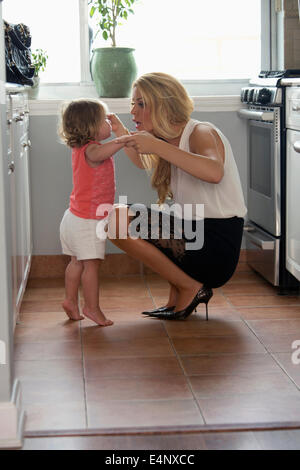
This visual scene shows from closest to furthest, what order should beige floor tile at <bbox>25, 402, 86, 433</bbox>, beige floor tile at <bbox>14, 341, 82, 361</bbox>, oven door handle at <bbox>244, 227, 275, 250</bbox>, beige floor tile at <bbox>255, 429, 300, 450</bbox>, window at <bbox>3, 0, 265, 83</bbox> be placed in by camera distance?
beige floor tile at <bbox>255, 429, 300, 450</bbox> → beige floor tile at <bbox>25, 402, 86, 433</bbox> → beige floor tile at <bbox>14, 341, 82, 361</bbox> → oven door handle at <bbox>244, 227, 275, 250</bbox> → window at <bbox>3, 0, 265, 83</bbox>

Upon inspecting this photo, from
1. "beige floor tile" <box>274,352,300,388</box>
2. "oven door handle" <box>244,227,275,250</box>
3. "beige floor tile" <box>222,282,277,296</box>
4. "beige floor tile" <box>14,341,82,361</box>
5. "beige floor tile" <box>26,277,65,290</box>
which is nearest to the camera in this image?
"beige floor tile" <box>274,352,300,388</box>

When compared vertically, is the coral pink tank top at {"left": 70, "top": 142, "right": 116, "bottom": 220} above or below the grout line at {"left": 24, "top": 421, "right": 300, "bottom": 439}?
above

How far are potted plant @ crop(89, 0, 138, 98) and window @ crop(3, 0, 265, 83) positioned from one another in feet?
0.72

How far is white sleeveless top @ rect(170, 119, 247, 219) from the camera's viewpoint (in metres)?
2.99

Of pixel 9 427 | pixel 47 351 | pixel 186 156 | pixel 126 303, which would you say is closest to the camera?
pixel 9 427

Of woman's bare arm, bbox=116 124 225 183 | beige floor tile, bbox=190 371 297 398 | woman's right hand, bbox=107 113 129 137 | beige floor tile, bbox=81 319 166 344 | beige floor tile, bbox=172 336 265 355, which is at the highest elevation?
woman's right hand, bbox=107 113 129 137

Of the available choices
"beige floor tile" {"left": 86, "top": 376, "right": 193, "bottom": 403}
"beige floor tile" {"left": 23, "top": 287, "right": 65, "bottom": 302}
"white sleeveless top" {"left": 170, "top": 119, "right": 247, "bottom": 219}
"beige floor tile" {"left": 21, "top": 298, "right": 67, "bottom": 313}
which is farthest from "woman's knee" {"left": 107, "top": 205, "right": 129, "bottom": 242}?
"beige floor tile" {"left": 86, "top": 376, "right": 193, "bottom": 403}

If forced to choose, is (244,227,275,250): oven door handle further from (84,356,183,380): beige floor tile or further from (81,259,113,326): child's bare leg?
(84,356,183,380): beige floor tile

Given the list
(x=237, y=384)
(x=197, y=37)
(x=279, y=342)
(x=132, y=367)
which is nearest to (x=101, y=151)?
(x=132, y=367)

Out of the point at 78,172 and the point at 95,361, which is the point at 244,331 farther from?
the point at 78,172

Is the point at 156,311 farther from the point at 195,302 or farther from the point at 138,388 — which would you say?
the point at 138,388

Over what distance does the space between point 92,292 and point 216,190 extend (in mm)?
633

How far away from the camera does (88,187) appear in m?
3.02

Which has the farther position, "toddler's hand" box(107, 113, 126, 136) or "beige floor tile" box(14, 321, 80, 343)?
"toddler's hand" box(107, 113, 126, 136)
